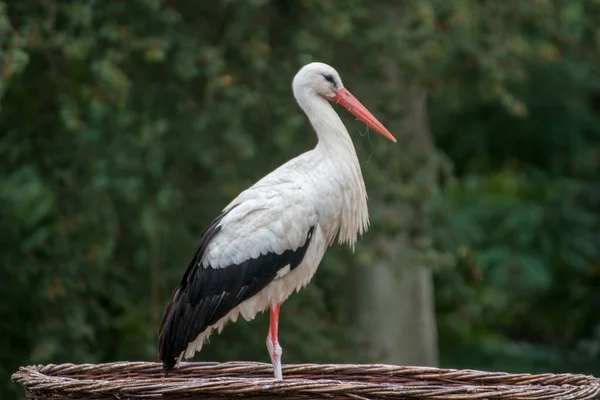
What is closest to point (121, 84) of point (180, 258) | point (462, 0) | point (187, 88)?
point (187, 88)

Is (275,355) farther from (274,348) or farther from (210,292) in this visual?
(210,292)

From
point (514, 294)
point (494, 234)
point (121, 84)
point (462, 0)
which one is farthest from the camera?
point (514, 294)

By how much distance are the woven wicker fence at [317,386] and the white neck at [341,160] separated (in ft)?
2.18

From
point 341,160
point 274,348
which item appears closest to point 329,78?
point 341,160

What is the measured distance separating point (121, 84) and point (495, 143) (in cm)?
585

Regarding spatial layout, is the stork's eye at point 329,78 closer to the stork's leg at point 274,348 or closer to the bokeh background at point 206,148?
the stork's leg at point 274,348

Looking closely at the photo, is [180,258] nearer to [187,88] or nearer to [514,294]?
[187,88]

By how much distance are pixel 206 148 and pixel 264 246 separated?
3.21 metres

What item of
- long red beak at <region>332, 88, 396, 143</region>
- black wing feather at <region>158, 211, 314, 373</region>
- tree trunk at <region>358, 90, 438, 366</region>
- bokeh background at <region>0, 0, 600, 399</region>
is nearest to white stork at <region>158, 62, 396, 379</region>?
black wing feather at <region>158, 211, 314, 373</region>

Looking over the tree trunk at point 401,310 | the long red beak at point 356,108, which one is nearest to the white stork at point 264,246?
the long red beak at point 356,108

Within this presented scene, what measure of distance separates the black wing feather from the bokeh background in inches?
74.5

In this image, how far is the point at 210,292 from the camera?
5723mm

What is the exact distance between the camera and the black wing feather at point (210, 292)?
5672 mm

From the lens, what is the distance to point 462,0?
9.34 m
